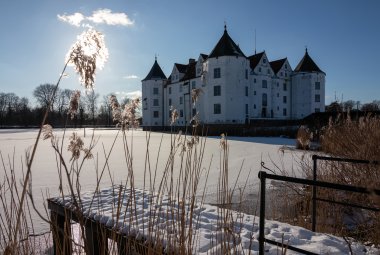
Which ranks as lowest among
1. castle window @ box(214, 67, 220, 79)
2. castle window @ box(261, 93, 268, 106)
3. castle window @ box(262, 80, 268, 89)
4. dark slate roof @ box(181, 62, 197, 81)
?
castle window @ box(261, 93, 268, 106)

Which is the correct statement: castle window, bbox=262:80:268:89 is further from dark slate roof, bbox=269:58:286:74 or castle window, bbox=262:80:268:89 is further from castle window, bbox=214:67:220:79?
castle window, bbox=214:67:220:79

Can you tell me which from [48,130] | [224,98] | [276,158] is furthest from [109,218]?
[224,98]

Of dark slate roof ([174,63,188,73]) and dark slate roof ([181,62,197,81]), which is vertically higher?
dark slate roof ([174,63,188,73])

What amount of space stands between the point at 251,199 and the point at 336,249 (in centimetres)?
308

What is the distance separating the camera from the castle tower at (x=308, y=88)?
39.0 meters

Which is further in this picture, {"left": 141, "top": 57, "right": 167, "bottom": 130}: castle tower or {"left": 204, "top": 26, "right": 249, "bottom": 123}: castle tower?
{"left": 141, "top": 57, "right": 167, "bottom": 130}: castle tower

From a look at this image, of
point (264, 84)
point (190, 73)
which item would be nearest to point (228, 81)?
point (264, 84)

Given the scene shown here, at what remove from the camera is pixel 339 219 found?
3.91 m

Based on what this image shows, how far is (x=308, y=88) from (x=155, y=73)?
22689mm

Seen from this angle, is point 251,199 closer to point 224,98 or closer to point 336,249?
point 336,249

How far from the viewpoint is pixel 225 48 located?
32750mm

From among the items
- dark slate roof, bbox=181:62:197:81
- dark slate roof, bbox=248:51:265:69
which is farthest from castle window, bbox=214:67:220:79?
dark slate roof, bbox=248:51:265:69

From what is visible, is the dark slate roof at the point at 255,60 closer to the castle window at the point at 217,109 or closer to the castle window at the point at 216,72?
the castle window at the point at 216,72

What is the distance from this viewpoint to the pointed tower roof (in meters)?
46.6
